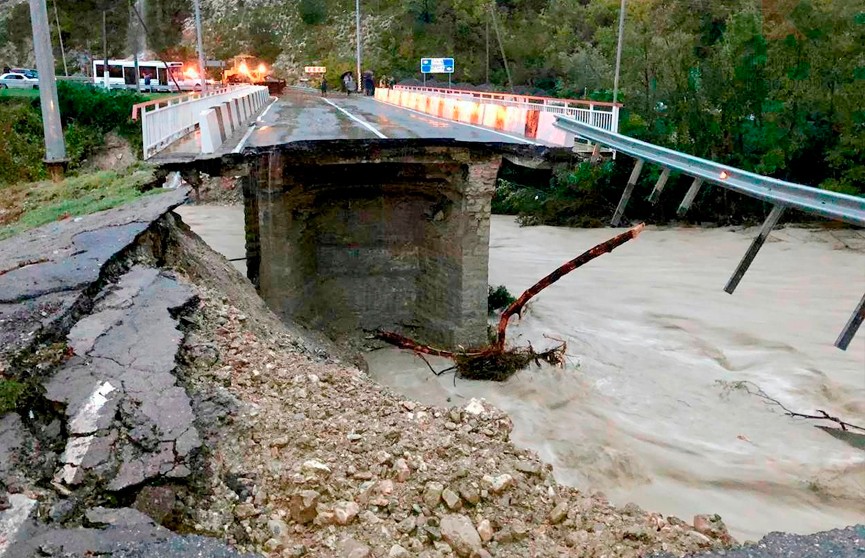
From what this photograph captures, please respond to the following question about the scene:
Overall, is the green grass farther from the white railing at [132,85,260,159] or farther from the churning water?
the churning water

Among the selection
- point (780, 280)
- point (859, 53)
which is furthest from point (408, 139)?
point (859, 53)

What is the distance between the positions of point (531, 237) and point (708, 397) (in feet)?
54.3

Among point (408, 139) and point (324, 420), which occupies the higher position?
point (408, 139)

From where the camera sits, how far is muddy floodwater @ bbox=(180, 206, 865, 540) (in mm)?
10211

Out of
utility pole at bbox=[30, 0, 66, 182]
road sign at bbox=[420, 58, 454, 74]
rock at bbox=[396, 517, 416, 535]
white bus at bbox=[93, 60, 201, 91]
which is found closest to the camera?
rock at bbox=[396, 517, 416, 535]

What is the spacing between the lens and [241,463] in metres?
5.20

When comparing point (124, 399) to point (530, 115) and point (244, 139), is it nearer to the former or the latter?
point (244, 139)

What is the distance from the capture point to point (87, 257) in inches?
309

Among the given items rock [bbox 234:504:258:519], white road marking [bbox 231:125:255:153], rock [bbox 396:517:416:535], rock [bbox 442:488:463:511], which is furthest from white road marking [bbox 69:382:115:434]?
white road marking [bbox 231:125:255:153]

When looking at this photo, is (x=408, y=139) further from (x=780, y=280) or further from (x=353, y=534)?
(x=780, y=280)

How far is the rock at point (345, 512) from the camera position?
15.7 ft

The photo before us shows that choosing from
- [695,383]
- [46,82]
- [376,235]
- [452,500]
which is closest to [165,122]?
[46,82]

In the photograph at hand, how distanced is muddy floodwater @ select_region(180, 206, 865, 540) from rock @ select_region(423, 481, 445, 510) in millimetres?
5252

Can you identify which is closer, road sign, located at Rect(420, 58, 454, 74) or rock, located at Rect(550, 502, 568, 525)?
rock, located at Rect(550, 502, 568, 525)
